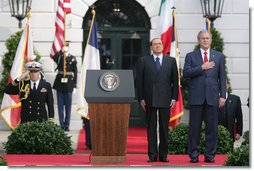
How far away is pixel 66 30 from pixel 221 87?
29.0 ft

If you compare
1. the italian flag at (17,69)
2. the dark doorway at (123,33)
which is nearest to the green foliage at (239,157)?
the italian flag at (17,69)

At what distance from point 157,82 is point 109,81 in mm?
779

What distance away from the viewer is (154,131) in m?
11.4

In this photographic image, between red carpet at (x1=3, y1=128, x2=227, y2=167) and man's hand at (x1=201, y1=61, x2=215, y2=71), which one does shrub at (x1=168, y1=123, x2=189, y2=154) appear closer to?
red carpet at (x1=3, y1=128, x2=227, y2=167)

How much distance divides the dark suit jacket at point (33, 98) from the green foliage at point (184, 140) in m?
2.02

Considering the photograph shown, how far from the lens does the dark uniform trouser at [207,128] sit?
11.4 meters

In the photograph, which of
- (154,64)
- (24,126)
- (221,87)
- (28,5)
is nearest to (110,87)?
(154,64)

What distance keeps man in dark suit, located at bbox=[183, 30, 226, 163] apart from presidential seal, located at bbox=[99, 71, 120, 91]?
3.32 ft

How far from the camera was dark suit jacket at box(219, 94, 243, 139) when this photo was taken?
13.7m

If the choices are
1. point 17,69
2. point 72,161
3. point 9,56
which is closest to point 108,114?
point 72,161

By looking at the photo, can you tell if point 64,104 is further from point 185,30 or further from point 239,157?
point 239,157

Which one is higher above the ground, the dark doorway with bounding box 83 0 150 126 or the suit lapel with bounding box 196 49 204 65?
the dark doorway with bounding box 83 0 150 126

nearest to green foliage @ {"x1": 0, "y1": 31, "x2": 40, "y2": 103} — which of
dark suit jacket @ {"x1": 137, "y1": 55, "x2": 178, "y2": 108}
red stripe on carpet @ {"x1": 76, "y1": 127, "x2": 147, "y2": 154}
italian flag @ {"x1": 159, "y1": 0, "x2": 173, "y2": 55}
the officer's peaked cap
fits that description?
red stripe on carpet @ {"x1": 76, "y1": 127, "x2": 147, "y2": 154}

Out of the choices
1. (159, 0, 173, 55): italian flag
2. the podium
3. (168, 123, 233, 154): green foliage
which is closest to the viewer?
the podium
